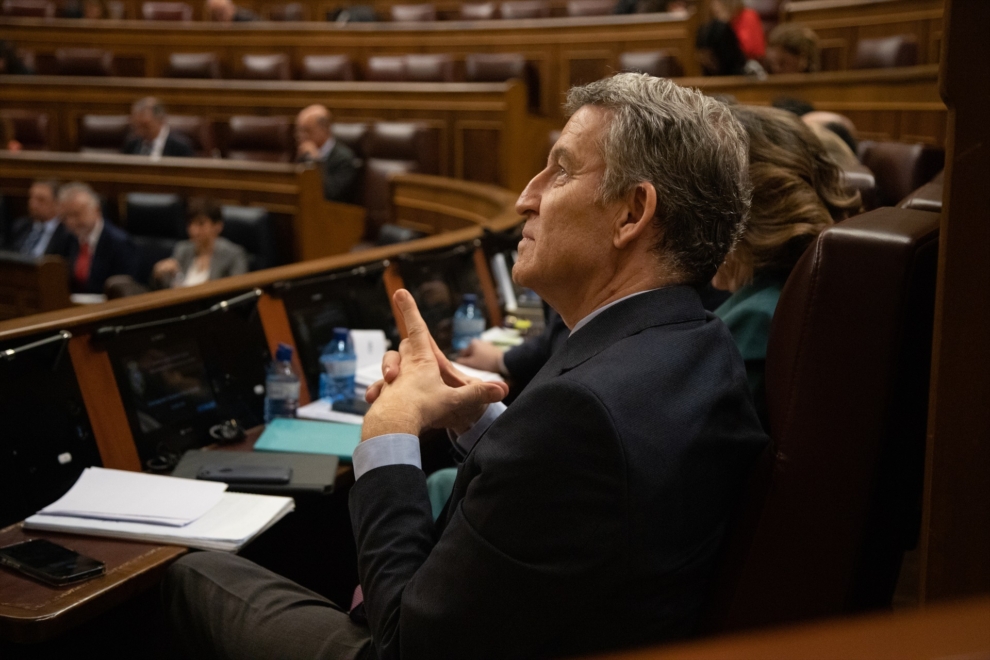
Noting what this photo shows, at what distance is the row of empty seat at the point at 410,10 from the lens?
6688 mm

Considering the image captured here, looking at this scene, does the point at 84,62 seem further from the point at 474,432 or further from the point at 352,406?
the point at 474,432

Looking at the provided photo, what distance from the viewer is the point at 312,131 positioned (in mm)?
5148

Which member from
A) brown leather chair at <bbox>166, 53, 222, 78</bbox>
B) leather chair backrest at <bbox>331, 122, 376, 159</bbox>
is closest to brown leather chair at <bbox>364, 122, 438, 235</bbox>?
leather chair backrest at <bbox>331, 122, 376, 159</bbox>

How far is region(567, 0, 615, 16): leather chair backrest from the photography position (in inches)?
258

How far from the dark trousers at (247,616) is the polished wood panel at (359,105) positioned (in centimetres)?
391

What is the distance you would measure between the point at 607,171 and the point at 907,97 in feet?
10.6

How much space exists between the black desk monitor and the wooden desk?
0.30ft

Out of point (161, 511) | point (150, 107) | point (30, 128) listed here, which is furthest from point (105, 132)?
point (161, 511)

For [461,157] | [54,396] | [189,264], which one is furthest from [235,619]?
[461,157]

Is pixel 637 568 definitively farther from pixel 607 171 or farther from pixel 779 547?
pixel 607 171

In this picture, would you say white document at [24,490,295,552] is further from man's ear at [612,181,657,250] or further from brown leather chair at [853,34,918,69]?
brown leather chair at [853,34,918,69]

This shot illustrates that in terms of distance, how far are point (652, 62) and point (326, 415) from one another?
4071 millimetres

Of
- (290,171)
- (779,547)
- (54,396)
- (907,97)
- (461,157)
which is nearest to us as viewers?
(779,547)

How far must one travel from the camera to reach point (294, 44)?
6.51m
